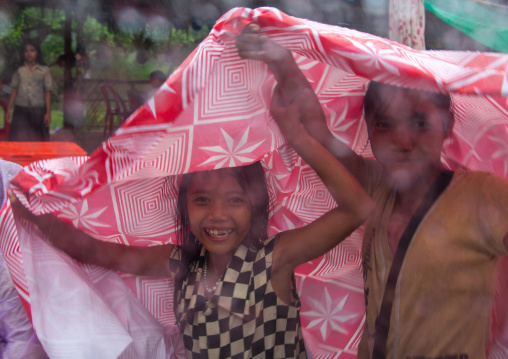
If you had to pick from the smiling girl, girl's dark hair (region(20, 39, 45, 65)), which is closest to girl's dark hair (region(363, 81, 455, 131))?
the smiling girl

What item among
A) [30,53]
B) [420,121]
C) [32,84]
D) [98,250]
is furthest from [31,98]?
[420,121]

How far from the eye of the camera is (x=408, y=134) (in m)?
0.59

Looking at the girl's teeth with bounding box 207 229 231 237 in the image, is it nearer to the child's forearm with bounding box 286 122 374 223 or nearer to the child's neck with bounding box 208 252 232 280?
the child's neck with bounding box 208 252 232 280

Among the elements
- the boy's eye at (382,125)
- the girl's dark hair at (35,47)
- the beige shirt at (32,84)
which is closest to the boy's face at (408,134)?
the boy's eye at (382,125)

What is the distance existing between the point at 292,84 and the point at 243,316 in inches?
13.6

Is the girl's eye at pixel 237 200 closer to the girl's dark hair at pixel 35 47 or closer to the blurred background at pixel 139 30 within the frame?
the blurred background at pixel 139 30

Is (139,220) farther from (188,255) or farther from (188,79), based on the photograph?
(188,79)

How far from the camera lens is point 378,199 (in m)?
0.68

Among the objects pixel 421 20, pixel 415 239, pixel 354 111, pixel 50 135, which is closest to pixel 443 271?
pixel 415 239

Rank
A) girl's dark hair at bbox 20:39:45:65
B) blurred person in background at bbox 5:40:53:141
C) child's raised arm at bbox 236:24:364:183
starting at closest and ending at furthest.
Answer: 1. child's raised arm at bbox 236:24:364:183
2. girl's dark hair at bbox 20:39:45:65
3. blurred person in background at bbox 5:40:53:141

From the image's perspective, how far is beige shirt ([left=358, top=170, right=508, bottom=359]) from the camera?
57 centimetres

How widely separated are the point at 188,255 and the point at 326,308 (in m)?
0.26

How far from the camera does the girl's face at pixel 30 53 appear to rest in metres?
1.40

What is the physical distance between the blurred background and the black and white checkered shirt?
306mm
